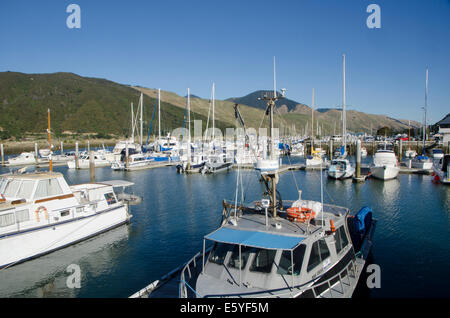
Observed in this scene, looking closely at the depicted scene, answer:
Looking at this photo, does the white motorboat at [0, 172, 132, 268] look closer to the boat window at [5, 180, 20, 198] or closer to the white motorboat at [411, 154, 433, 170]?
the boat window at [5, 180, 20, 198]

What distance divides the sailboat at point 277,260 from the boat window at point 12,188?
484 inches

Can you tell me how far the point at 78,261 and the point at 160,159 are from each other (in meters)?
50.8

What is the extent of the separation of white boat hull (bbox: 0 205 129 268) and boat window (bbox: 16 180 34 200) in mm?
2297

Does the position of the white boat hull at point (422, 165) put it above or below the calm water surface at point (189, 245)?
above

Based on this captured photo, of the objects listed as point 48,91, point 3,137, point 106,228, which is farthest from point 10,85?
point 106,228

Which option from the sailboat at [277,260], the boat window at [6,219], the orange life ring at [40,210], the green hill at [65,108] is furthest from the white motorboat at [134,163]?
the green hill at [65,108]

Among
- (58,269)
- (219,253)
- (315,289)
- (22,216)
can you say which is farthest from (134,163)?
(315,289)

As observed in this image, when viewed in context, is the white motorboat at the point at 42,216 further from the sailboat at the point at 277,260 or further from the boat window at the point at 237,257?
the boat window at the point at 237,257

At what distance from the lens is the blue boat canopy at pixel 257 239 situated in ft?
30.4

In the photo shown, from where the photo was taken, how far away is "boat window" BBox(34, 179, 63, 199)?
732 inches

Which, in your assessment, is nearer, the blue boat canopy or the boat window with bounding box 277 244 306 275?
the blue boat canopy

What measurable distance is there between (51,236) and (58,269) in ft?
8.10

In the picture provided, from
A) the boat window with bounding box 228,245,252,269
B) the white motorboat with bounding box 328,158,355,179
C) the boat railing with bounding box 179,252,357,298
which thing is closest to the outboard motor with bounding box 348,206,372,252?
the boat railing with bounding box 179,252,357,298
